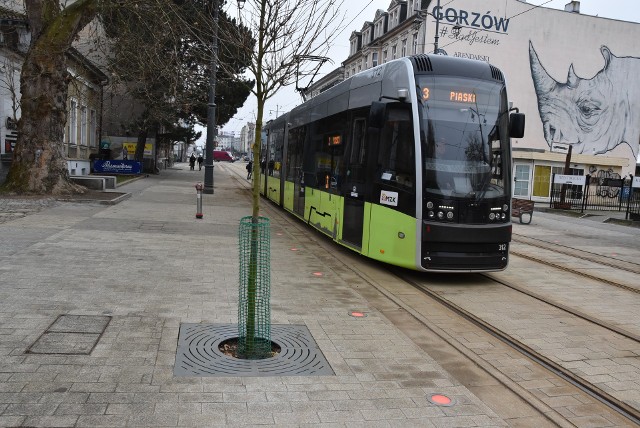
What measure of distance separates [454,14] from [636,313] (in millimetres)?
37113

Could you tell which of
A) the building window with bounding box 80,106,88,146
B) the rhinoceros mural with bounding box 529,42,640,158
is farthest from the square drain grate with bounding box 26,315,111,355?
the rhinoceros mural with bounding box 529,42,640,158

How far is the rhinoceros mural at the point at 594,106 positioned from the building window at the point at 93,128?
1292 inches

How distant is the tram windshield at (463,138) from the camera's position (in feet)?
27.4

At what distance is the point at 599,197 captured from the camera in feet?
113

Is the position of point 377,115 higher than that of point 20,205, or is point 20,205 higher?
point 377,115

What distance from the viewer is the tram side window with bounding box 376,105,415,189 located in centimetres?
851

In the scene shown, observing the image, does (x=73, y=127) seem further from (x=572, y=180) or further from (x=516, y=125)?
(x=516, y=125)

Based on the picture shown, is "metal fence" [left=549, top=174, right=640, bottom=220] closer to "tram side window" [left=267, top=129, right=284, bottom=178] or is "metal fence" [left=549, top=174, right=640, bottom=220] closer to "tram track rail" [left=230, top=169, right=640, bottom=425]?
"tram side window" [left=267, top=129, right=284, bottom=178]

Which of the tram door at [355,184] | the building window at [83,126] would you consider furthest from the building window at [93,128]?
the tram door at [355,184]

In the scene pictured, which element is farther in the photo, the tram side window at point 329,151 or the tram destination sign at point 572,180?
the tram destination sign at point 572,180

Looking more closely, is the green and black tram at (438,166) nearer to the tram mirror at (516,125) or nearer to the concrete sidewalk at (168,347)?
the tram mirror at (516,125)

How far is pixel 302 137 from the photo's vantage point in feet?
48.6

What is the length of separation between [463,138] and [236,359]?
535 centimetres

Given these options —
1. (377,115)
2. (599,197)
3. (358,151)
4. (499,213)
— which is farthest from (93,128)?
(599,197)
